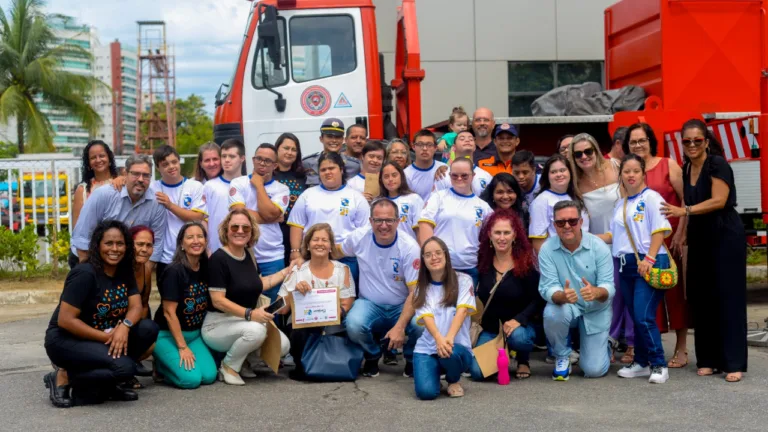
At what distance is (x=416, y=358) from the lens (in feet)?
20.2

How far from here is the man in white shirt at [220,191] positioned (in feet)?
24.1

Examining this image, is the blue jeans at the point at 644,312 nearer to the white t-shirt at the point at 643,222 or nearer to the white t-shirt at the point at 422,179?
the white t-shirt at the point at 643,222

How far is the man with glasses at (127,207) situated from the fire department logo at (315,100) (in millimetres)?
3036

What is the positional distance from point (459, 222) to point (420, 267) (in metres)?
0.64

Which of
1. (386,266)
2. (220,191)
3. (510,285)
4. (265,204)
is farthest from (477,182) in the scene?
(220,191)

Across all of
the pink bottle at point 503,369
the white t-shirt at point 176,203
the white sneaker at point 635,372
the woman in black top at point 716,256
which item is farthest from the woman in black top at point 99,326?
the woman in black top at point 716,256

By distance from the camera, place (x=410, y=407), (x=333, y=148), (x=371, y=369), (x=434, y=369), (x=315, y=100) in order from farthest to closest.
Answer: (x=315, y=100) → (x=333, y=148) → (x=371, y=369) → (x=434, y=369) → (x=410, y=407)

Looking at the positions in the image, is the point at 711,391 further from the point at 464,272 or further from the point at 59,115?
the point at 59,115

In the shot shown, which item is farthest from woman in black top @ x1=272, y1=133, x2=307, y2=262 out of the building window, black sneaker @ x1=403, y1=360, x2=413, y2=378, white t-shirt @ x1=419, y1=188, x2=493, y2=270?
the building window

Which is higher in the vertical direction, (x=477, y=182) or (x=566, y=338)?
(x=477, y=182)

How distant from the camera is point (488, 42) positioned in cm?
1511

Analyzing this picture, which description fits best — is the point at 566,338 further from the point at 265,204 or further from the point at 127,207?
the point at 127,207

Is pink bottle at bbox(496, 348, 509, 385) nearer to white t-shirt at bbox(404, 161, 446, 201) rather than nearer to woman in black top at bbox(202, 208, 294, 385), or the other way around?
woman in black top at bbox(202, 208, 294, 385)

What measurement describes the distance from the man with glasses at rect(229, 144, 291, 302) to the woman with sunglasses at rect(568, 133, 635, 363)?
225 centimetres
